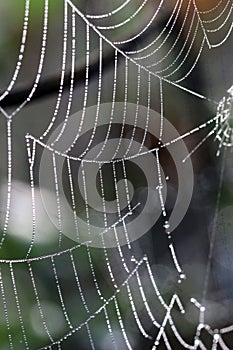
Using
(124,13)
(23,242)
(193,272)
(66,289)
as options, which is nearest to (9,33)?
(124,13)

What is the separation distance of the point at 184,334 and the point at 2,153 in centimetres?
43

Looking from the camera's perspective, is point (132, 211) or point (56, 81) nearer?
point (56, 81)

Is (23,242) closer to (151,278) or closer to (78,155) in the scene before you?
(78,155)

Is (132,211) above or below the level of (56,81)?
below

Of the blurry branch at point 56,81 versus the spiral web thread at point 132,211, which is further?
the spiral web thread at point 132,211

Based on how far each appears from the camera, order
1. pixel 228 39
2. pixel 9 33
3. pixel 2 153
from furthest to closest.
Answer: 1. pixel 228 39
2. pixel 2 153
3. pixel 9 33

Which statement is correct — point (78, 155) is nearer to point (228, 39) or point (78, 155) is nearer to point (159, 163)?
point (159, 163)

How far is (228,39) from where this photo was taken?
4.18ft

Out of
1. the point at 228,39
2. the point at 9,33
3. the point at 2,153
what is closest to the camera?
the point at 9,33

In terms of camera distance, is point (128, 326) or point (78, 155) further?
point (128, 326)

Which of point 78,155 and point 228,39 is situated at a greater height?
point 228,39

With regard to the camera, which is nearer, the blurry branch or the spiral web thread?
the blurry branch

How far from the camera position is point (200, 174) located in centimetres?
132

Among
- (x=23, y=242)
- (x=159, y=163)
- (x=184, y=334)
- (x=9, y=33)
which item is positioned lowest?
(x=184, y=334)
